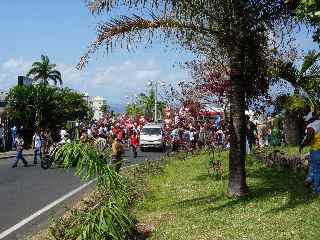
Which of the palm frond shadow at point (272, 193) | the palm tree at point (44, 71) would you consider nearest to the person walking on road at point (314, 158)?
the palm frond shadow at point (272, 193)

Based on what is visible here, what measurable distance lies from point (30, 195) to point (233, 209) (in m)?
7.38

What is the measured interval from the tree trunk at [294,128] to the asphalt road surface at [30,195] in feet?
39.7

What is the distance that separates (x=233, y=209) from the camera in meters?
11.4

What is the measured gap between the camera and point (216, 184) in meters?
15.3

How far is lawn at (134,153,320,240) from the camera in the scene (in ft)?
30.9

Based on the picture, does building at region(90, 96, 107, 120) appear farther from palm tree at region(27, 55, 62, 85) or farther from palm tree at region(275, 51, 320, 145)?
palm tree at region(275, 51, 320, 145)

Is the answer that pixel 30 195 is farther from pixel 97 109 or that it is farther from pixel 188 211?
pixel 97 109

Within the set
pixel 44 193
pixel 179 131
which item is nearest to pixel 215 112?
pixel 179 131

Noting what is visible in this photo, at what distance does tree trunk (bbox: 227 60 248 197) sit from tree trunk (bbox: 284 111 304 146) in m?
19.2

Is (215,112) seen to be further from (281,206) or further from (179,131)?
(281,206)

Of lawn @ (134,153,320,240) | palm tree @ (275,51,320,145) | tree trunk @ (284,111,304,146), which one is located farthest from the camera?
tree trunk @ (284,111,304,146)

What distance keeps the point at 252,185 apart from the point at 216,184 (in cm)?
109

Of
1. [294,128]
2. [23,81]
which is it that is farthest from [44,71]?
[294,128]

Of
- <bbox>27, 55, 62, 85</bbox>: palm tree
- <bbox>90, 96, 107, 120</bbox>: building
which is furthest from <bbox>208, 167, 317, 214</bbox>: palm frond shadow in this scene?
<bbox>90, 96, 107, 120</bbox>: building
